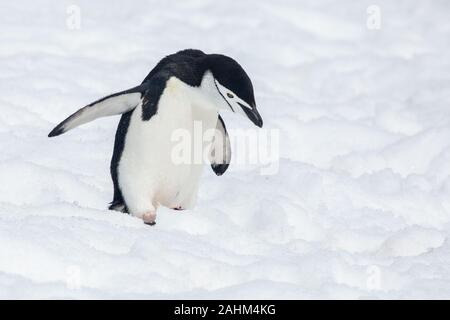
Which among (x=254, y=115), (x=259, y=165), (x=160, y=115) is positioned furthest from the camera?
(x=259, y=165)

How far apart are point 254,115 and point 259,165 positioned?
1.40 metres

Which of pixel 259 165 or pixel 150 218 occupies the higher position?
pixel 259 165

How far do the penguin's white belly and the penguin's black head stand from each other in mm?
148

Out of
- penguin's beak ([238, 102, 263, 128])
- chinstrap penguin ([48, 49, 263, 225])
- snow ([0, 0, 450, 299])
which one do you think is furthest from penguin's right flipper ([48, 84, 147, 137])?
penguin's beak ([238, 102, 263, 128])

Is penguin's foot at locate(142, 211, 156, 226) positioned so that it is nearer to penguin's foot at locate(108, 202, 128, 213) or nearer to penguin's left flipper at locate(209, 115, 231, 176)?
penguin's foot at locate(108, 202, 128, 213)

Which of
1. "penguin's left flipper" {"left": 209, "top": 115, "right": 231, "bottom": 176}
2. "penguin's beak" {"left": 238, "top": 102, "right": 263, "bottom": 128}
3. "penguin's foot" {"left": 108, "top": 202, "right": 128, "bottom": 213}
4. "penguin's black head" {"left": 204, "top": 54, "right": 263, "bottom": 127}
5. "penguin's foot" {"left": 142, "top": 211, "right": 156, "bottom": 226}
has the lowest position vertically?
"penguin's foot" {"left": 142, "top": 211, "right": 156, "bottom": 226}

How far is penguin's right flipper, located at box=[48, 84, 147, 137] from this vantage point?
Result: 363 centimetres

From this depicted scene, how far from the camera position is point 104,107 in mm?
3643

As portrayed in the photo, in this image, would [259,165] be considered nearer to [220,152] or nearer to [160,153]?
[220,152]

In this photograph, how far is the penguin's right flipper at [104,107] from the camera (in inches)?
143

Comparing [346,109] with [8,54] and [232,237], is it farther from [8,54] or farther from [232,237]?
[232,237]

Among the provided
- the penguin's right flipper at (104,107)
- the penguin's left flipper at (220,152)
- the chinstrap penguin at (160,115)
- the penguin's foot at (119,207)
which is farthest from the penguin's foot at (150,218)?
the penguin's left flipper at (220,152)

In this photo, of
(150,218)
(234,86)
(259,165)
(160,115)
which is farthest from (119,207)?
(259,165)

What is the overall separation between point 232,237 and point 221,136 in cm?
52
